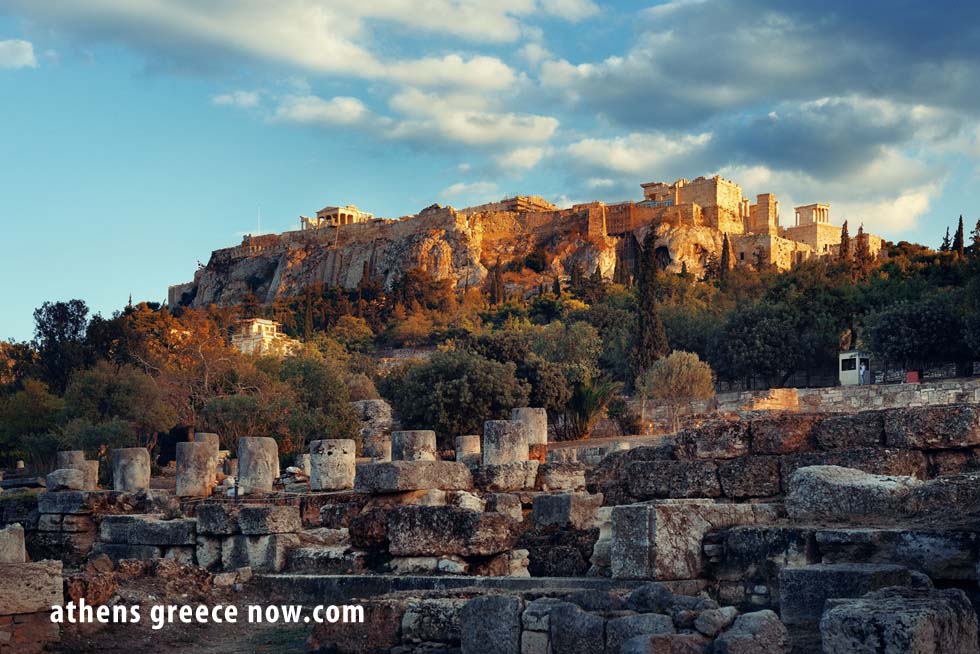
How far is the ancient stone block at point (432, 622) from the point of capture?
27.6 feet

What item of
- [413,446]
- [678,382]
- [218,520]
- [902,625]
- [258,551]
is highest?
[678,382]

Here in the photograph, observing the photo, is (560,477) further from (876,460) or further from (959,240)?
(959,240)

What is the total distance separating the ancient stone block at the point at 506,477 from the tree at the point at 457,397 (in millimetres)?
14976

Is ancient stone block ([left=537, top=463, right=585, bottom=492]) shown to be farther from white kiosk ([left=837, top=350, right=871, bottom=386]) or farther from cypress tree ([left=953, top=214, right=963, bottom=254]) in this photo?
cypress tree ([left=953, top=214, right=963, bottom=254])

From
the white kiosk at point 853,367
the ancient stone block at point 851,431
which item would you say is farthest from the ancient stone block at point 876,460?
the white kiosk at point 853,367

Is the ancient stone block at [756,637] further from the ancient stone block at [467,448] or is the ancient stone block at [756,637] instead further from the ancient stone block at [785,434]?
the ancient stone block at [467,448]

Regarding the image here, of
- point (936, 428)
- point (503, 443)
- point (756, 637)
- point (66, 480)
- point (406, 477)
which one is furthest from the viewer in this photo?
point (66, 480)

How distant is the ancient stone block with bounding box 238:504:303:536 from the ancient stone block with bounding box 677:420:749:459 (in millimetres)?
5331

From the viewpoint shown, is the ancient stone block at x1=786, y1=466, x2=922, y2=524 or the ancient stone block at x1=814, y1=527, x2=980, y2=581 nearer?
the ancient stone block at x1=814, y1=527, x2=980, y2=581

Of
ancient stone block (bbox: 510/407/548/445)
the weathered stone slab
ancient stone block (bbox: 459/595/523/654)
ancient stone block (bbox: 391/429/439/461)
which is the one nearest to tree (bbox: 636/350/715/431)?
ancient stone block (bbox: 510/407/548/445)

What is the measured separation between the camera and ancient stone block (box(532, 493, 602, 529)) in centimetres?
1241

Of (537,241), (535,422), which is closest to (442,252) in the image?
(537,241)

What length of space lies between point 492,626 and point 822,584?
2.15 metres

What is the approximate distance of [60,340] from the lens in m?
50.8
